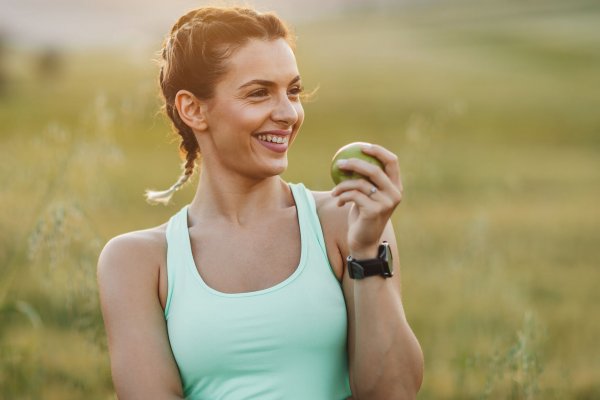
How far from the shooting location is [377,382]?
303 cm

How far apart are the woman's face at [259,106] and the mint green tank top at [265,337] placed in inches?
15.4

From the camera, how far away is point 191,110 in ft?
11.1

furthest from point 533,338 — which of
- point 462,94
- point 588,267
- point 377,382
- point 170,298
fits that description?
point 462,94

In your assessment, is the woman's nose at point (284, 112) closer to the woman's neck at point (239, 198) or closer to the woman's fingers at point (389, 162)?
the woman's neck at point (239, 198)

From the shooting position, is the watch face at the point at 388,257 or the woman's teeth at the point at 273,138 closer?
the watch face at the point at 388,257

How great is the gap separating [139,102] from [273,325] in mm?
1515

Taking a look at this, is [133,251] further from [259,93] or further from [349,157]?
[349,157]

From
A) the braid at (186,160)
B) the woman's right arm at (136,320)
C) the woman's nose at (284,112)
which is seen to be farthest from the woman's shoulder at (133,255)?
the woman's nose at (284,112)

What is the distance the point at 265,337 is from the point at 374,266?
437mm

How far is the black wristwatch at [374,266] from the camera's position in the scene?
2939mm

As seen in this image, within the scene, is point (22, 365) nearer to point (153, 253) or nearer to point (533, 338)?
point (153, 253)

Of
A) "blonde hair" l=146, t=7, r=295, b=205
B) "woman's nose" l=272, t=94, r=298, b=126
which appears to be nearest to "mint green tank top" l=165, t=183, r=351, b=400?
"woman's nose" l=272, t=94, r=298, b=126

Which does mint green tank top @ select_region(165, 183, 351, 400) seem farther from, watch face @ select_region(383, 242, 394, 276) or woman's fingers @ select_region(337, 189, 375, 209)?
woman's fingers @ select_region(337, 189, 375, 209)

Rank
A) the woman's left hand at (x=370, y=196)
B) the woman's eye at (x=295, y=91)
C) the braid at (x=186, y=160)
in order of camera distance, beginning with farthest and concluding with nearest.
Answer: the braid at (x=186, y=160) → the woman's eye at (x=295, y=91) → the woman's left hand at (x=370, y=196)
